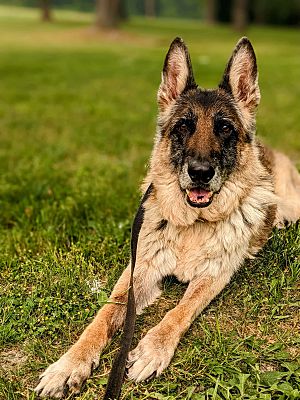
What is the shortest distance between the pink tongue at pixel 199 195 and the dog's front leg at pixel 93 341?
0.63 m

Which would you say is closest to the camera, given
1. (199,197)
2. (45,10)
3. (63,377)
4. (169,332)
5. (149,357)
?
(63,377)

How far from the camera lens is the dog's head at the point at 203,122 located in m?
3.45

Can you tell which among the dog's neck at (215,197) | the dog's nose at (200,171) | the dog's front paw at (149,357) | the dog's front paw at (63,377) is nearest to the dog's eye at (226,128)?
the dog's neck at (215,197)

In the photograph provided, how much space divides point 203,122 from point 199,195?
0.54m

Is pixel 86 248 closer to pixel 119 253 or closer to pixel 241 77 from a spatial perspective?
pixel 119 253

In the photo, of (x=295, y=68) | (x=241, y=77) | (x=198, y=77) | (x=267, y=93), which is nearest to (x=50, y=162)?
(x=241, y=77)

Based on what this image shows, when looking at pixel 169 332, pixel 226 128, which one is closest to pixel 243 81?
pixel 226 128

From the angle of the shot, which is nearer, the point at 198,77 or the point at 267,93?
the point at 267,93

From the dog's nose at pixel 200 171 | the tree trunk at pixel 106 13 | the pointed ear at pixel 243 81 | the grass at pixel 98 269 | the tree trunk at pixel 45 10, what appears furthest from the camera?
the tree trunk at pixel 45 10

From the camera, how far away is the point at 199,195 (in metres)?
3.53

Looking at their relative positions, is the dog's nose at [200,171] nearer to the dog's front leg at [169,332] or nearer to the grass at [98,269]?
the dog's front leg at [169,332]

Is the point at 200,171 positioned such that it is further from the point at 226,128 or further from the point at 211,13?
the point at 211,13

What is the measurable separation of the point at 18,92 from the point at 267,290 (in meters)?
9.61

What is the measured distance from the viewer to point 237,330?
329 cm
